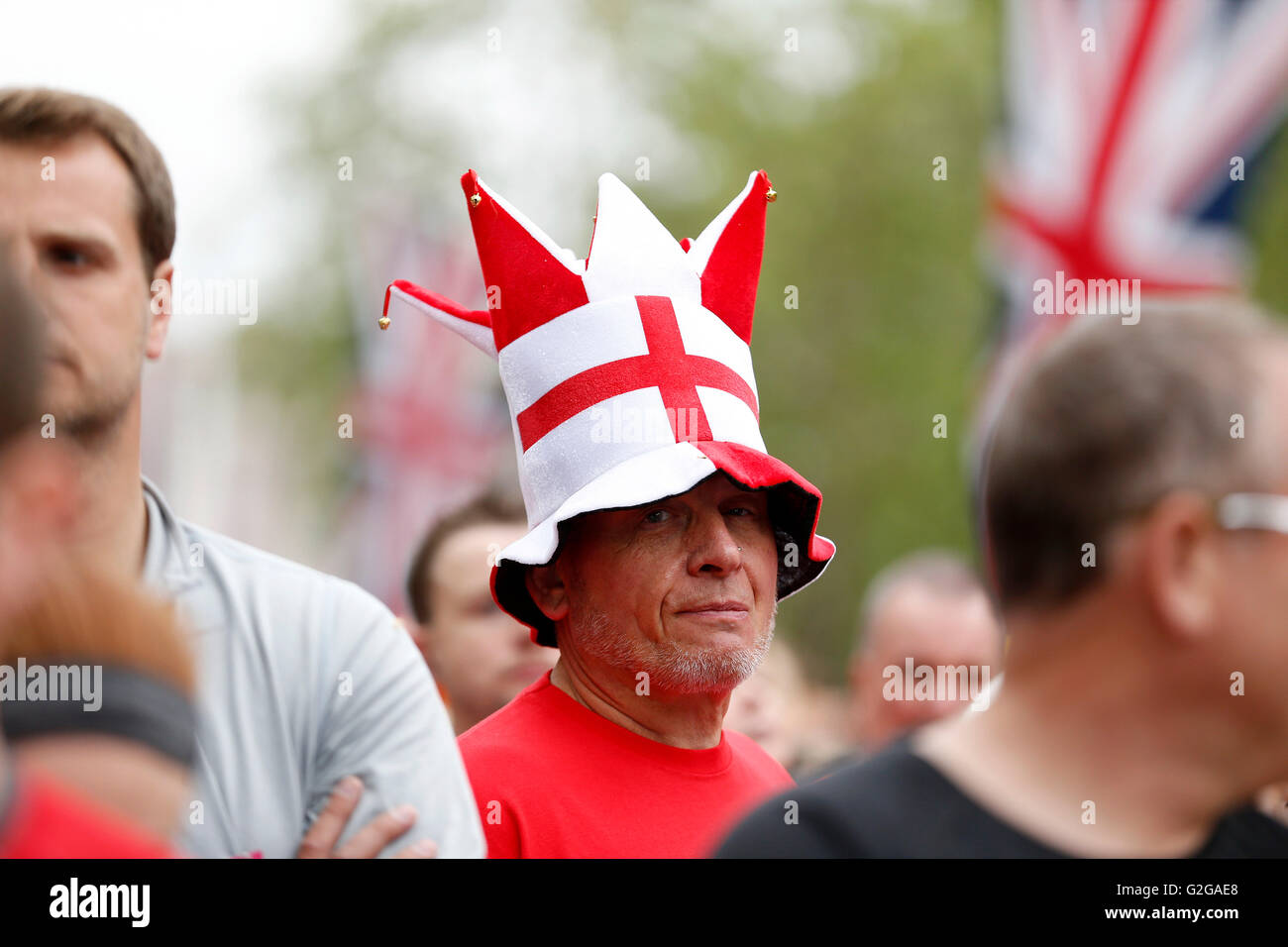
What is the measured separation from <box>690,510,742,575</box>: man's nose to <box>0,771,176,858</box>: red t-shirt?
6.34 ft

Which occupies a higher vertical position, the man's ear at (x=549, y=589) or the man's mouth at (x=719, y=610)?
the man's ear at (x=549, y=589)

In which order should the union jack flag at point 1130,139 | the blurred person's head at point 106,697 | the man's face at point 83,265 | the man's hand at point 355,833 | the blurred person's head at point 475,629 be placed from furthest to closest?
the union jack flag at point 1130,139, the blurred person's head at point 475,629, the man's face at point 83,265, the man's hand at point 355,833, the blurred person's head at point 106,697

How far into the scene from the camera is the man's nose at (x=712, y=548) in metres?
3.37

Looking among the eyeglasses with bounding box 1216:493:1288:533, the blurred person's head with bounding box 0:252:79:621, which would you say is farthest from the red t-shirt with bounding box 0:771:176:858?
the eyeglasses with bounding box 1216:493:1288:533

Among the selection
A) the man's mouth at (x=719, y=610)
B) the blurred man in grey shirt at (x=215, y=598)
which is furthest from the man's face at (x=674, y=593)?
the blurred man in grey shirt at (x=215, y=598)

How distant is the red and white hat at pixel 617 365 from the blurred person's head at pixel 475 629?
887 mm

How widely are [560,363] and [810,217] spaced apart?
20054mm

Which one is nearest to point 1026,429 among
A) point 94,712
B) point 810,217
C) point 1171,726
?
point 1171,726

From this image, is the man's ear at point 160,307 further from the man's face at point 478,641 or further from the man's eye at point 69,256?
Result: the man's face at point 478,641

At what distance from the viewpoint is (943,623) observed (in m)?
5.96

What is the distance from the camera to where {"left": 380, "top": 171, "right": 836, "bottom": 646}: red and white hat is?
335cm

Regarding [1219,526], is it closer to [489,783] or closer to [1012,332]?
[489,783]
